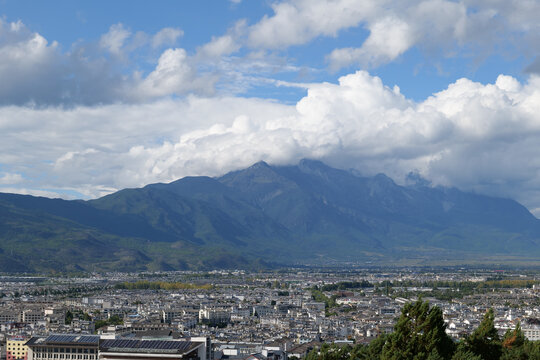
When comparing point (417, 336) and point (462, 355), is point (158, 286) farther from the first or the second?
point (462, 355)

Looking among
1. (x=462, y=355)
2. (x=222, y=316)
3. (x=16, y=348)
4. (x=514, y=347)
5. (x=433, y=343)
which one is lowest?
(x=16, y=348)

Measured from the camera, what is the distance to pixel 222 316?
426ft

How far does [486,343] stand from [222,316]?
289 feet

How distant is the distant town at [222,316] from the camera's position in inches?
2596

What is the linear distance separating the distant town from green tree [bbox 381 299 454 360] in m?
13.5

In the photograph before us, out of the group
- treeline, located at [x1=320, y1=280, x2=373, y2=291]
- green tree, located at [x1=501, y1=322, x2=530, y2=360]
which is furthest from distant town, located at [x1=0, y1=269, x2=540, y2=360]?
green tree, located at [x1=501, y1=322, x2=530, y2=360]

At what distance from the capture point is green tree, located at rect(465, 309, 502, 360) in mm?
44156

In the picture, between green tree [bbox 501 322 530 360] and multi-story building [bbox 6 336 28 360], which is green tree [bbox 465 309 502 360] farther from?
multi-story building [bbox 6 336 28 360]

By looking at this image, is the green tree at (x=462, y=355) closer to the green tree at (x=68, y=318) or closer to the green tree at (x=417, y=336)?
the green tree at (x=417, y=336)

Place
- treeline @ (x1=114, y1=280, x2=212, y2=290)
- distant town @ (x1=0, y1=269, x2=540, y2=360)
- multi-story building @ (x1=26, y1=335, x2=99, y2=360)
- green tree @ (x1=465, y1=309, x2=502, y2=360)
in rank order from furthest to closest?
treeline @ (x1=114, y1=280, x2=212, y2=290), distant town @ (x1=0, y1=269, x2=540, y2=360), multi-story building @ (x1=26, y1=335, x2=99, y2=360), green tree @ (x1=465, y1=309, x2=502, y2=360)

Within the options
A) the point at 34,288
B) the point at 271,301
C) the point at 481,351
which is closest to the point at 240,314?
the point at 271,301

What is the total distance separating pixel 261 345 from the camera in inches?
3524

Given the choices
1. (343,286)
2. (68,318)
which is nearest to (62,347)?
(68,318)

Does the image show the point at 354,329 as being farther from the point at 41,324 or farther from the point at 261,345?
the point at 41,324
